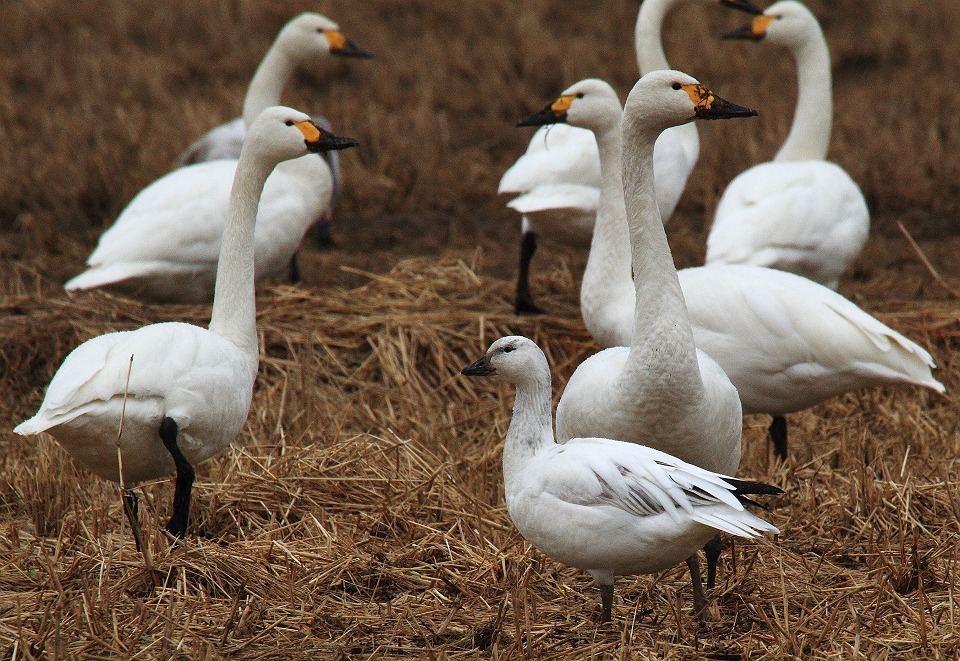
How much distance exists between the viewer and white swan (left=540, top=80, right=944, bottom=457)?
194 inches

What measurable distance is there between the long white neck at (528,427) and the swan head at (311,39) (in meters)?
4.57

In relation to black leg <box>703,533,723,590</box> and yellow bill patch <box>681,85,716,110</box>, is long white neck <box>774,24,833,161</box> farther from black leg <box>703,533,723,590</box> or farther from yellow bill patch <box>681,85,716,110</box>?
black leg <box>703,533,723,590</box>

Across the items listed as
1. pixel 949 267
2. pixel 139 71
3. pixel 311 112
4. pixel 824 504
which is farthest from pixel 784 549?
pixel 139 71

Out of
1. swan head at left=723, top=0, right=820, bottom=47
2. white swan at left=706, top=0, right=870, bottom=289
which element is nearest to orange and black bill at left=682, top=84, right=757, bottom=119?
white swan at left=706, top=0, right=870, bottom=289

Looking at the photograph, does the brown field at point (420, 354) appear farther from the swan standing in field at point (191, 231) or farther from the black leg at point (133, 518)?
the swan standing in field at point (191, 231)

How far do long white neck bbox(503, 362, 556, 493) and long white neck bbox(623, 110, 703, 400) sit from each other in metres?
0.29

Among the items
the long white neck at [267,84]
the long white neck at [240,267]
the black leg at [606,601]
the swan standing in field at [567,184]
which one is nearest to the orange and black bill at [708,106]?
the black leg at [606,601]

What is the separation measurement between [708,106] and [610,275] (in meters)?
1.10

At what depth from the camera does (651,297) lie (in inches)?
159

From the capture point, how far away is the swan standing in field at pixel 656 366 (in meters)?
3.92

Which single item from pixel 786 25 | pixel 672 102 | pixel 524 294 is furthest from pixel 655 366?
pixel 786 25

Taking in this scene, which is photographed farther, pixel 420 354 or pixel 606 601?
pixel 420 354

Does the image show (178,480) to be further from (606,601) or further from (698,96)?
(698,96)

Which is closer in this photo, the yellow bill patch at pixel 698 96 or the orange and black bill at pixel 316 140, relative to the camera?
the yellow bill patch at pixel 698 96
